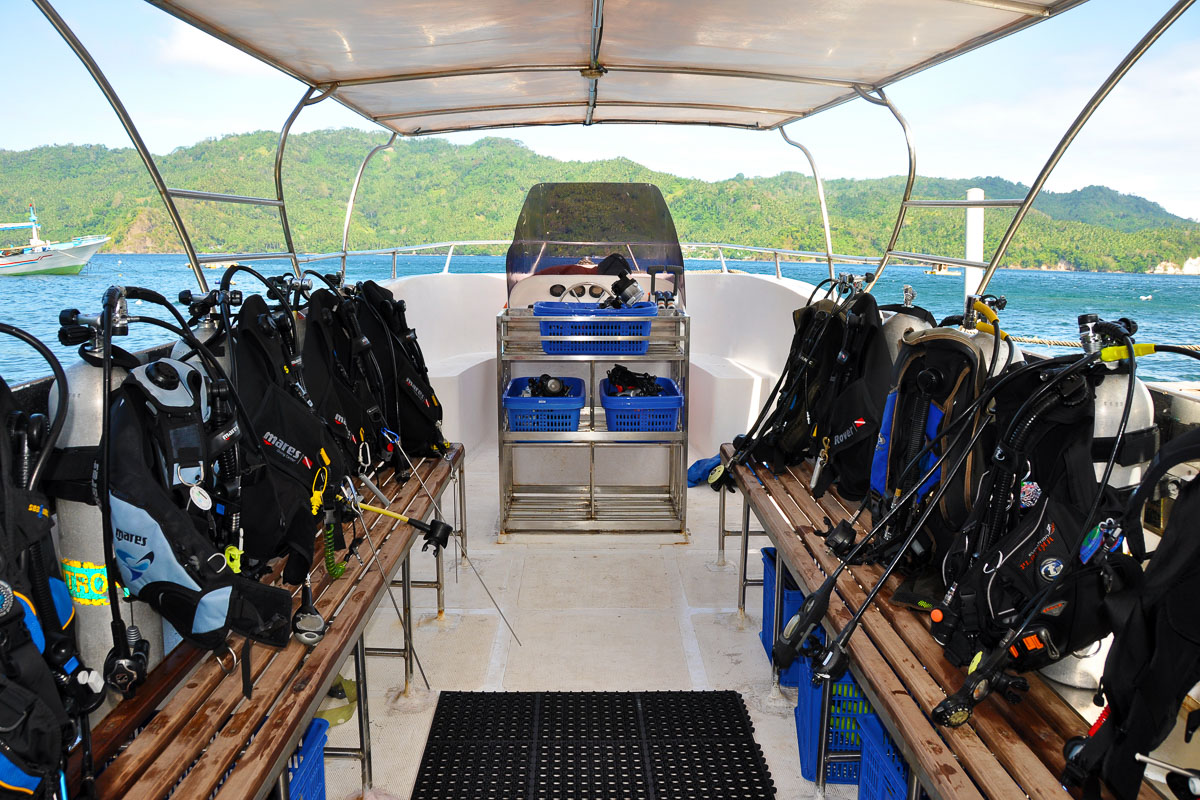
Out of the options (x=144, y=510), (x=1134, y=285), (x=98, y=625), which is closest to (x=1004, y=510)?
(x=144, y=510)

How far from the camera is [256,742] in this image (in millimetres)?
1440

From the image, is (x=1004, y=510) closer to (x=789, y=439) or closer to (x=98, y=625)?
(x=789, y=439)

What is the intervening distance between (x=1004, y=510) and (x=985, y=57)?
2160 inches

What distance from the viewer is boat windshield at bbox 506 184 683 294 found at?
5.03 meters

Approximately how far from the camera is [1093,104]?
7.90 feet

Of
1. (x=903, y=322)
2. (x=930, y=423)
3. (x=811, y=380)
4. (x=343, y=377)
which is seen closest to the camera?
(x=930, y=423)

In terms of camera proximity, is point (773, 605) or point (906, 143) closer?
point (773, 605)

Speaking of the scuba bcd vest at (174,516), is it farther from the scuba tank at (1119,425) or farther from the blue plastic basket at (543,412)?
the blue plastic basket at (543,412)

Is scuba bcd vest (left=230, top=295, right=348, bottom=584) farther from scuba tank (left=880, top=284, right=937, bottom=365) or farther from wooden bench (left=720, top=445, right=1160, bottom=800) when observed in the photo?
scuba tank (left=880, top=284, right=937, bottom=365)

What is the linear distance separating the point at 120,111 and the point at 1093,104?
311cm

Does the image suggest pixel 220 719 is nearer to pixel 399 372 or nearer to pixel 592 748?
pixel 592 748

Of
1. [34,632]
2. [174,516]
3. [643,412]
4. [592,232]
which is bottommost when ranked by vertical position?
[643,412]

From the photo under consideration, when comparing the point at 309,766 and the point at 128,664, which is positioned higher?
the point at 128,664

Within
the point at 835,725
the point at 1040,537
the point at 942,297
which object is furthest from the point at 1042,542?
the point at 942,297
